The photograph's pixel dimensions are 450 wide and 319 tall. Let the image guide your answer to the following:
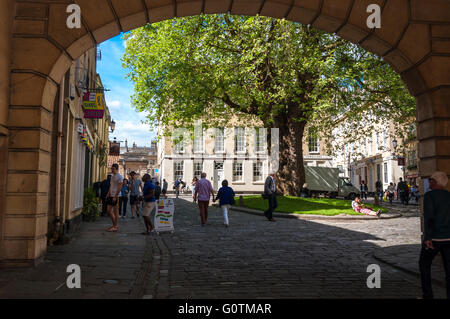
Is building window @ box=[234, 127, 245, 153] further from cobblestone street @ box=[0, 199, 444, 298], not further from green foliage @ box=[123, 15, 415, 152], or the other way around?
cobblestone street @ box=[0, 199, 444, 298]

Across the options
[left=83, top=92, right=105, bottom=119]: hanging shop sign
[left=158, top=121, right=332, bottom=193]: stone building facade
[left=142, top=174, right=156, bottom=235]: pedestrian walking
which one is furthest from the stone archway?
[left=158, top=121, right=332, bottom=193]: stone building facade

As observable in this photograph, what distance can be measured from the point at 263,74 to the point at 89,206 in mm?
11185

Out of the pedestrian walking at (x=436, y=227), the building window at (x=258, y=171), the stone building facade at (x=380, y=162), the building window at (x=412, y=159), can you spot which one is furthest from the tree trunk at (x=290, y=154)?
the building window at (x=258, y=171)

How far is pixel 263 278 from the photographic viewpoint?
247 inches

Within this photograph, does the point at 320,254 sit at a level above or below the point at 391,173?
below

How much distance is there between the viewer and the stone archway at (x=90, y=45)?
273 inches

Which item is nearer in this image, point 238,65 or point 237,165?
point 238,65

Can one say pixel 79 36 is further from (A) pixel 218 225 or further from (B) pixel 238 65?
(B) pixel 238 65

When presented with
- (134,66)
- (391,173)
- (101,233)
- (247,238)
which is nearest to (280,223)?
(247,238)

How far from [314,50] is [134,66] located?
36.8 feet

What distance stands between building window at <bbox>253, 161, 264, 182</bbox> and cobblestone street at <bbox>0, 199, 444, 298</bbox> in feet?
126

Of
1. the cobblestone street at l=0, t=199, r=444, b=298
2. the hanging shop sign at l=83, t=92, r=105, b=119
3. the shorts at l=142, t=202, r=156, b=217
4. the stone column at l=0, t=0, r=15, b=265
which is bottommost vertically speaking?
the cobblestone street at l=0, t=199, r=444, b=298

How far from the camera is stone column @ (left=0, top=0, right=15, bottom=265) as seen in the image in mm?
6719

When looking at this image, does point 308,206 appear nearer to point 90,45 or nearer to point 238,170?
point 90,45
